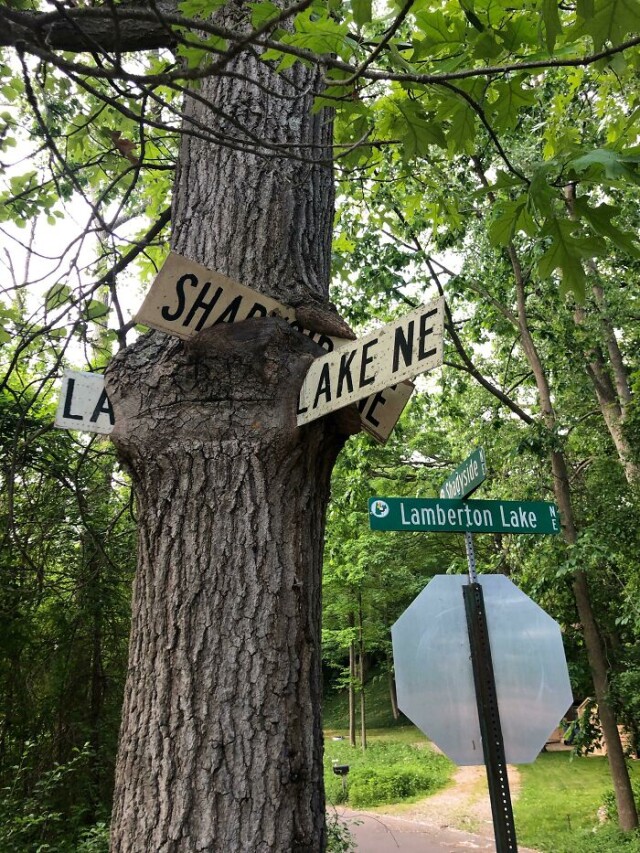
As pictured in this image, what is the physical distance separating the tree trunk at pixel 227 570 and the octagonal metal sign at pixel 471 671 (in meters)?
0.85

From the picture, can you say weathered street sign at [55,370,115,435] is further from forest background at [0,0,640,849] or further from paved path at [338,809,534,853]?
paved path at [338,809,534,853]

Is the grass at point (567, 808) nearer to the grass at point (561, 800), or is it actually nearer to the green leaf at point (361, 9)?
the grass at point (561, 800)

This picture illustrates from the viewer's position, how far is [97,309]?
3.05 meters

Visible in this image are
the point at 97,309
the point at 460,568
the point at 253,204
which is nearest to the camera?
the point at 253,204

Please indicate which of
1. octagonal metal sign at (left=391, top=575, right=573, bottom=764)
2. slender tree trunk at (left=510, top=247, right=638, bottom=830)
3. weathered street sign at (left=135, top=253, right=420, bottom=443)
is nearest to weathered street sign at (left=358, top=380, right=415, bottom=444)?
weathered street sign at (left=135, top=253, right=420, bottom=443)

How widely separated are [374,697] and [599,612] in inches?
748

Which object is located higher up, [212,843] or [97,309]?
[97,309]

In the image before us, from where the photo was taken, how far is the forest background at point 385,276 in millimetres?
1526

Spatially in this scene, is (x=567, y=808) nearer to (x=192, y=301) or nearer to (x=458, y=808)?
(x=458, y=808)

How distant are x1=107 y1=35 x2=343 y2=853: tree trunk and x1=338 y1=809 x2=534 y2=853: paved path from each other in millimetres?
7590

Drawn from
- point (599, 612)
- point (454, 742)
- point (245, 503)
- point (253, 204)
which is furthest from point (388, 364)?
point (599, 612)

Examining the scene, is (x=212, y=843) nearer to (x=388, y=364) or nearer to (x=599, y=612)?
(x=388, y=364)

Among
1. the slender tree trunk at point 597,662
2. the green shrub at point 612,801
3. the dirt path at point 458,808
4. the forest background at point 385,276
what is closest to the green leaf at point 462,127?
the forest background at point 385,276

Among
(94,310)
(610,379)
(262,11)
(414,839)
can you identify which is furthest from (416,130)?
(610,379)
